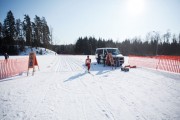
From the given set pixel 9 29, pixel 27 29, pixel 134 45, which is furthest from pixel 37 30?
pixel 134 45

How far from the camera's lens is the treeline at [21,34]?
6469 centimetres

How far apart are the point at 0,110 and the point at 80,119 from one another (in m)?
2.90

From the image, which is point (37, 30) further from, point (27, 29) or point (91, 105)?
point (91, 105)

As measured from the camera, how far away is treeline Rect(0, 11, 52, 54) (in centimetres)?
6469

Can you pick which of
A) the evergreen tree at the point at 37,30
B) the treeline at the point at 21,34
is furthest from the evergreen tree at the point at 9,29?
the evergreen tree at the point at 37,30

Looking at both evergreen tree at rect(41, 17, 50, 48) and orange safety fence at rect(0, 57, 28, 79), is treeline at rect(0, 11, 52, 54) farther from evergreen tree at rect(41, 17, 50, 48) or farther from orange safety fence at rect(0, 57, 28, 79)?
orange safety fence at rect(0, 57, 28, 79)

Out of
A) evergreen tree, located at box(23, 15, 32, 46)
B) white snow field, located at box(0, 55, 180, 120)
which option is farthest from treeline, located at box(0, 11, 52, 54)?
white snow field, located at box(0, 55, 180, 120)

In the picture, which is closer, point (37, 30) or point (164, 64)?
point (164, 64)

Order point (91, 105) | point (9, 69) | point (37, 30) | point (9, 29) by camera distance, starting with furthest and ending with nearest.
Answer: point (37, 30)
point (9, 29)
point (9, 69)
point (91, 105)

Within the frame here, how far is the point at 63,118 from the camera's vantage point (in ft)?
13.4

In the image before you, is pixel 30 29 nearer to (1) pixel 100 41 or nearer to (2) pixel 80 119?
(1) pixel 100 41

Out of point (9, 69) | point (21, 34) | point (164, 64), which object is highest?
point (21, 34)

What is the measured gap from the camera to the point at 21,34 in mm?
74375

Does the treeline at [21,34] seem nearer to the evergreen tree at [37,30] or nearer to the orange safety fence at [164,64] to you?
the evergreen tree at [37,30]
